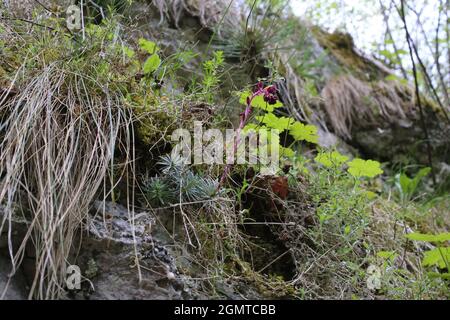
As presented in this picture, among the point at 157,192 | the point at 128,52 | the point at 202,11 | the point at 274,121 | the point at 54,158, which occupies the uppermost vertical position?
the point at 202,11

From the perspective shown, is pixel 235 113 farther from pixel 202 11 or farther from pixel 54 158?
pixel 54 158

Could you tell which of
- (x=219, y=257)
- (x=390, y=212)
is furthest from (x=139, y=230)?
(x=390, y=212)

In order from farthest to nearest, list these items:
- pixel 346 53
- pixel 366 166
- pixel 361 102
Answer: pixel 346 53
pixel 361 102
pixel 366 166

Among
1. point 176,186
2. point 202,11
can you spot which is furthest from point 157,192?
point 202,11

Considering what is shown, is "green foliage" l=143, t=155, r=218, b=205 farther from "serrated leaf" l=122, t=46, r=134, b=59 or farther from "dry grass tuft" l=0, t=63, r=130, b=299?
"serrated leaf" l=122, t=46, r=134, b=59

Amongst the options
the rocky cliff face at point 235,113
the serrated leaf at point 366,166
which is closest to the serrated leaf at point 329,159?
the serrated leaf at point 366,166

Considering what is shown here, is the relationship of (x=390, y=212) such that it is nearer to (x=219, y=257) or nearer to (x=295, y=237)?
(x=295, y=237)

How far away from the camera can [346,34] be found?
158 inches

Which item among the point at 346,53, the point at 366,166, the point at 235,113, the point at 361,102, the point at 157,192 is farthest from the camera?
the point at 346,53

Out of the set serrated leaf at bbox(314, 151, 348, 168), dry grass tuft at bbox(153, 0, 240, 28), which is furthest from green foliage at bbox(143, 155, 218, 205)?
dry grass tuft at bbox(153, 0, 240, 28)

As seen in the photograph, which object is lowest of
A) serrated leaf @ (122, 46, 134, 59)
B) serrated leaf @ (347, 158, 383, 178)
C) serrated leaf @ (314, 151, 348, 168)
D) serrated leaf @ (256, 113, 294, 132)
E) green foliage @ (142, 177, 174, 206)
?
green foliage @ (142, 177, 174, 206)

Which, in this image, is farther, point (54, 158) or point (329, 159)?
point (329, 159)

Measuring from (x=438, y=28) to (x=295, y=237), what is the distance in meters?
2.84

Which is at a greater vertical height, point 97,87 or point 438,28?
point 438,28
